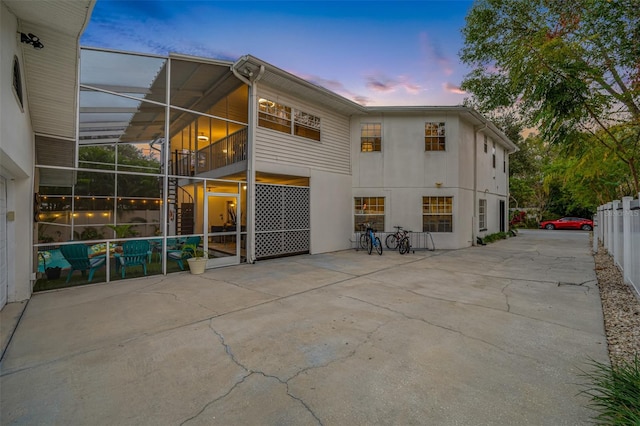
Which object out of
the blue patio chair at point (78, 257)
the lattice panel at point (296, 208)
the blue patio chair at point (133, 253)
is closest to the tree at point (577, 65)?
the lattice panel at point (296, 208)

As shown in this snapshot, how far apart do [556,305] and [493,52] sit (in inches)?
303

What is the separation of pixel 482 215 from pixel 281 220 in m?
10.6

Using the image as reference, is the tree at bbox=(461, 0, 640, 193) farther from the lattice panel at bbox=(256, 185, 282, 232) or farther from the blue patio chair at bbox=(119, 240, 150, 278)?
the blue patio chair at bbox=(119, 240, 150, 278)

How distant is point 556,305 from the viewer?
476 centimetres

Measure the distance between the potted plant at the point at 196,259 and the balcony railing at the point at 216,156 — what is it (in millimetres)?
3206

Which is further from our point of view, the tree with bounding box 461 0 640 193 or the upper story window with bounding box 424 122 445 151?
the upper story window with bounding box 424 122 445 151

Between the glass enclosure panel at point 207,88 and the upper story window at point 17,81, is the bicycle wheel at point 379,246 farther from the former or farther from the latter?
the upper story window at point 17,81

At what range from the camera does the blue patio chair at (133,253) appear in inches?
262

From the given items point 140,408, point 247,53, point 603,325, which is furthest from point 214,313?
point 247,53

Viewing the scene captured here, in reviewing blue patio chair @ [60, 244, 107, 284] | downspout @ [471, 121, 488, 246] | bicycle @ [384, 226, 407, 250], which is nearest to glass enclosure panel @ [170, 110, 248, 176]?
blue patio chair @ [60, 244, 107, 284]

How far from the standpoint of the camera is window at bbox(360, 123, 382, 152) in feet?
39.0

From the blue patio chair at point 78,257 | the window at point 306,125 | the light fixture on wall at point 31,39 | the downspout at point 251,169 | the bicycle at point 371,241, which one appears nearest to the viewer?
the light fixture on wall at point 31,39

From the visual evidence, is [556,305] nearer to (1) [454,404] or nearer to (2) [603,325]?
(2) [603,325]

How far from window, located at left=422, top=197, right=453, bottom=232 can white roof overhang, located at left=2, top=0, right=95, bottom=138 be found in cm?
1104
